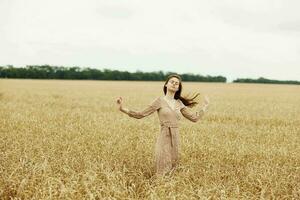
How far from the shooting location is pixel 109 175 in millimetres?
6242

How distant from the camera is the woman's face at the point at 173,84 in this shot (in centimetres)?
749

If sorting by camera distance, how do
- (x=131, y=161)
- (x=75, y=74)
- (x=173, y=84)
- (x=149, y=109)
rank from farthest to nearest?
1. (x=75, y=74)
2. (x=131, y=161)
3. (x=149, y=109)
4. (x=173, y=84)

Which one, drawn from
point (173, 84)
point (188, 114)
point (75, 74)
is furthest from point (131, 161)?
point (75, 74)

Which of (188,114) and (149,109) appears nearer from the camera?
(149,109)

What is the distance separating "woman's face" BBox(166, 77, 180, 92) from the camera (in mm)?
7492

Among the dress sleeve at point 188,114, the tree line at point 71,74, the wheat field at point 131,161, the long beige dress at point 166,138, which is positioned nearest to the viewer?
the wheat field at point 131,161


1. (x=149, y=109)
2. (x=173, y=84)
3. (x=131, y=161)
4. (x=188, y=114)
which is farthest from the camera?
(x=131, y=161)

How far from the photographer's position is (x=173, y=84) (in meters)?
7.49

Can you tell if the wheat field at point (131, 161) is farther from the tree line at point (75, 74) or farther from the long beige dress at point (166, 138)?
the tree line at point (75, 74)

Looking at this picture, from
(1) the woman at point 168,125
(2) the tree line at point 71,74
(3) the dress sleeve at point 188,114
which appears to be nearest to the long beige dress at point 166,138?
(1) the woman at point 168,125

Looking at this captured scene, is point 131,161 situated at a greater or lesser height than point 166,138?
lesser

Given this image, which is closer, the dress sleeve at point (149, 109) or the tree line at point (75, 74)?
the dress sleeve at point (149, 109)

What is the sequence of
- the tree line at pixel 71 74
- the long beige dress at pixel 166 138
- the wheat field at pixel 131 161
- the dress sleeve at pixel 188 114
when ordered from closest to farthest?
1. the wheat field at pixel 131 161
2. the long beige dress at pixel 166 138
3. the dress sleeve at pixel 188 114
4. the tree line at pixel 71 74

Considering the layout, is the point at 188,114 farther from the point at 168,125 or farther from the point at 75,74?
the point at 75,74
